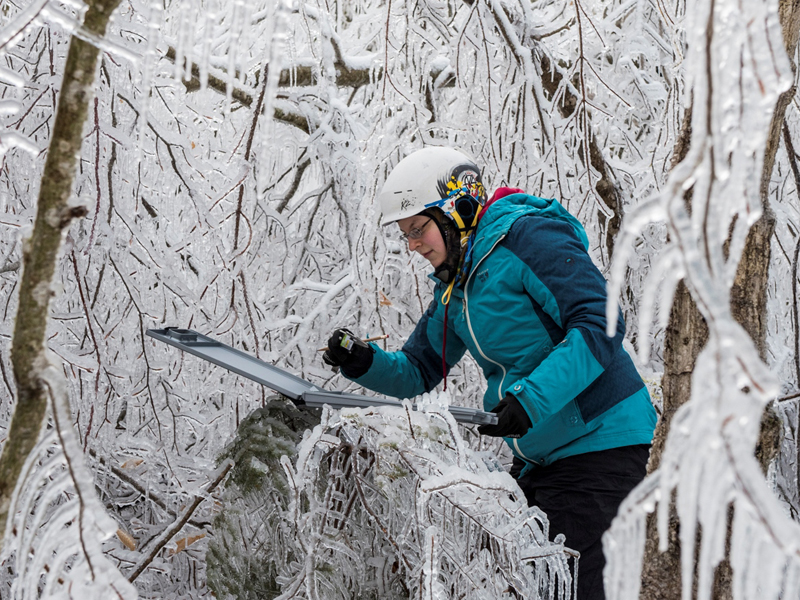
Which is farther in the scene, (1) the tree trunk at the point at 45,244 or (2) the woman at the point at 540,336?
(2) the woman at the point at 540,336

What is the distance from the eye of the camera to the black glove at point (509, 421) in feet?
7.05

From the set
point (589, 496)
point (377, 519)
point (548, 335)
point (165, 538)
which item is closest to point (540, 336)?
point (548, 335)

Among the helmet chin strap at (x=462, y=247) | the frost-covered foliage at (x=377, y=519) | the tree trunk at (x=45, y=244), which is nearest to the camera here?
the tree trunk at (x=45, y=244)

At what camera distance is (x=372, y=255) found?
116 inches

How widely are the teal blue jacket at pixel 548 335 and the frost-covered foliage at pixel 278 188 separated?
521 millimetres

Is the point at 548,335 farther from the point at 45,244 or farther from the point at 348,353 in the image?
the point at 45,244

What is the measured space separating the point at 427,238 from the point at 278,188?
1592mm

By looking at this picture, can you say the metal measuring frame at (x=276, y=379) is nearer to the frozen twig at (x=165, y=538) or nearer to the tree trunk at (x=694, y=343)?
the frozen twig at (x=165, y=538)

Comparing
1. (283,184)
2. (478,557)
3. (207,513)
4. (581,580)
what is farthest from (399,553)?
(283,184)

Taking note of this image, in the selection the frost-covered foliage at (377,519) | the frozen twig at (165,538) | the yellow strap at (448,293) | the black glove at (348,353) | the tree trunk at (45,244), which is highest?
the yellow strap at (448,293)

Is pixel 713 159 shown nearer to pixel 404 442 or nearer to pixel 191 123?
pixel 404 442

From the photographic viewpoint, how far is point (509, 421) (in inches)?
84.8

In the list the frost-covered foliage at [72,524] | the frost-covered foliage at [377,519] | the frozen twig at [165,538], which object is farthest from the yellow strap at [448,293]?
the frost-covered foliage at [72,524]

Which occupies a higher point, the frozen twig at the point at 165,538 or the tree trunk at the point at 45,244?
the tree trunk at the point at 45,244
